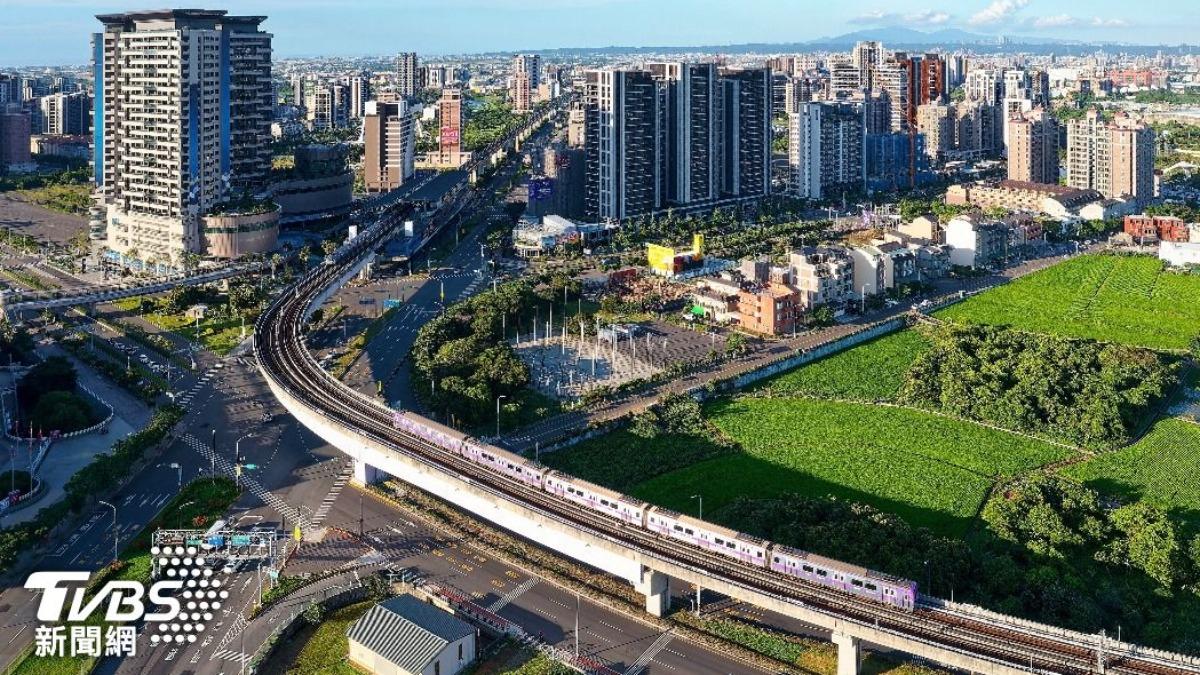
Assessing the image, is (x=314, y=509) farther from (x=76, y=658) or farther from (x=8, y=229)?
(x=8, y=229)

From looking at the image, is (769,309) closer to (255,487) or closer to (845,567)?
(255,487)

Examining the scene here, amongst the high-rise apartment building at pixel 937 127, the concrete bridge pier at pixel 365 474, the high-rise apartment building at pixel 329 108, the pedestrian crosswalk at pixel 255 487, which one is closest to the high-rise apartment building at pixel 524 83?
the high-rise apartment building at pixel 329 108

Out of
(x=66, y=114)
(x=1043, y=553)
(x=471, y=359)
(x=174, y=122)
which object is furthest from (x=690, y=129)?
(x=66, y=114)

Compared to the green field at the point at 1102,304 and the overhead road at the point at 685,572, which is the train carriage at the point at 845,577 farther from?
the green field at the point at 1102,304

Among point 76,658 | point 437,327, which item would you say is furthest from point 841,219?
point 76,658

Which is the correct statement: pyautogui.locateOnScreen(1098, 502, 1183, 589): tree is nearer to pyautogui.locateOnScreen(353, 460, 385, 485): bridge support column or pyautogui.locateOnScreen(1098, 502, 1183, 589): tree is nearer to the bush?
pyautogui.locateOnScreen(353, 460, 385, 485): bridge support column

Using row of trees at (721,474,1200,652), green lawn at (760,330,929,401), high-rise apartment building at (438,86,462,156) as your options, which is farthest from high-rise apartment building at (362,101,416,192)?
row of trees at (721,474,1200,652)

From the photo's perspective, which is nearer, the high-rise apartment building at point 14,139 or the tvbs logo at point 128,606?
the tvbs logo at point 128,606

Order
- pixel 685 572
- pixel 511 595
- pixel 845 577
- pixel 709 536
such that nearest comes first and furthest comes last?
1. pixel 845 577
2. pixel 685 572
3. pixel 709 536
4. pixel 511 595
